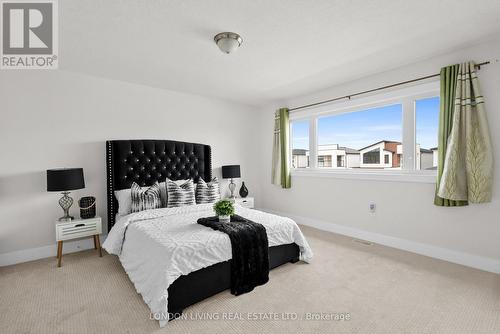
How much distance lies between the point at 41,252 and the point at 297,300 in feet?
10.7

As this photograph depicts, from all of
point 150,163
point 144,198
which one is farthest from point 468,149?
point 150,163

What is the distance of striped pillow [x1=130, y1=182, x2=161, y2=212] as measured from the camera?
3197mm

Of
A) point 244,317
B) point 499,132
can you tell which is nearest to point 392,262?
point 499,132

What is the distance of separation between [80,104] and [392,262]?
4.54 metres

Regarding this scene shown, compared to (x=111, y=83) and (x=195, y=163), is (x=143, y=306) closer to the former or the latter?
(x=195, y=163)

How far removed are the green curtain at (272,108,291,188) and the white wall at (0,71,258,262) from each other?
6.16ft

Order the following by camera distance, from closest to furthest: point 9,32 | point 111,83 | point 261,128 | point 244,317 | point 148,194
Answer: point 244,317
point 9,32
point 148,194
point 111,83
point 261,128

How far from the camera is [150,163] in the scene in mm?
3793

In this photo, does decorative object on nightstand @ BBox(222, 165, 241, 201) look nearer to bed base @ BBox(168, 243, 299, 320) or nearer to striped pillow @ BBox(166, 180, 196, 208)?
striped pillow @ BBox(166, 180, 196, 208)

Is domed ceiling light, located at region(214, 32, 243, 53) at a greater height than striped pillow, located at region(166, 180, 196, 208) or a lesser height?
greater

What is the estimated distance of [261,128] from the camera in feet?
17.9

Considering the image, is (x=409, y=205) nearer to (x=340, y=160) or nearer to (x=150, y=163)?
(x=340, y=160)

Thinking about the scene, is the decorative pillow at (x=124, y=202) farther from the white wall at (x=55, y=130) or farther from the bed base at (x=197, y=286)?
the bed base at (x=197, y=286)

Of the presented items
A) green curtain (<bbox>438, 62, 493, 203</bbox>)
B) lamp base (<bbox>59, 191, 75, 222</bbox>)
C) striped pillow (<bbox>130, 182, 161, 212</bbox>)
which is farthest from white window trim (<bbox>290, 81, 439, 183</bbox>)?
lamp base (<bbox>59, 191, 75, 222</bbox>)
